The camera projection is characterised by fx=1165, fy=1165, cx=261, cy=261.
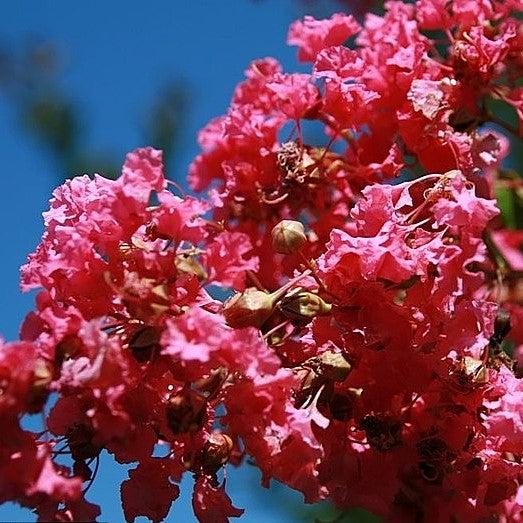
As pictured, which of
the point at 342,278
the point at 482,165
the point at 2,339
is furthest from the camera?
the point at 482,165

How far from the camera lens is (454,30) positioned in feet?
3.53

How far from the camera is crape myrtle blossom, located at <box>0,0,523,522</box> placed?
0.72 m

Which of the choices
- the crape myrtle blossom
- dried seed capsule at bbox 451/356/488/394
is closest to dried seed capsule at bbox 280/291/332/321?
the crape myrtle blossom

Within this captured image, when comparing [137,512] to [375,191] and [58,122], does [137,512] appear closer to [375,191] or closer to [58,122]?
[375,191]

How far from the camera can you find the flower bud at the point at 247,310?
765 millimetres

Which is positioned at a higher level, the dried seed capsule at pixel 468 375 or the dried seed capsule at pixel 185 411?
the dried seed capsule at pixel 185 411

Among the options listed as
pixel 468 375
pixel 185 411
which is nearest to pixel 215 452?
pixel 185 411

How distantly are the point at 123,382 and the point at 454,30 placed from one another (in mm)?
541

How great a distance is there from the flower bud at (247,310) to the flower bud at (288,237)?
0.10 metres

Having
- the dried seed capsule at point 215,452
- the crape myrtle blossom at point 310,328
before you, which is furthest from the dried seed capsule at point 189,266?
the dried seed capsule at point 215,452

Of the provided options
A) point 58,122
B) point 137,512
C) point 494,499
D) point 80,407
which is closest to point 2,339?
point 80,407

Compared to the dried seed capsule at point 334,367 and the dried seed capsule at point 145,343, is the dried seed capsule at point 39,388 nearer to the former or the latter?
the dried seed capsule at point 145,343

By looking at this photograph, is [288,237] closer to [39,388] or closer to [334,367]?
[334,367]

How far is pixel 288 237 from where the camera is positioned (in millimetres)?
874
